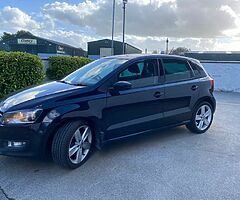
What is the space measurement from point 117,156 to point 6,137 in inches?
64.3

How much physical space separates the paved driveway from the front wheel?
48 centimetres

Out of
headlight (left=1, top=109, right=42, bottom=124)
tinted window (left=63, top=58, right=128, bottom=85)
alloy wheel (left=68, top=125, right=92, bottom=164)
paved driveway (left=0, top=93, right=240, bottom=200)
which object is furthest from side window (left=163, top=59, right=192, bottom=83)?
headlight (left=1, top=109, right=42, bottom=124)

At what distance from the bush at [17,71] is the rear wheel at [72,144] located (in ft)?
16.2

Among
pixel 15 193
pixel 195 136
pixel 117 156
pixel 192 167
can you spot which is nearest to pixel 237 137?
pixel 195 136

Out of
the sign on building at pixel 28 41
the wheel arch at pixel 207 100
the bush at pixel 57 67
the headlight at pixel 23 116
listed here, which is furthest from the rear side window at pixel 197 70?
the sign on building at pixel 28 41

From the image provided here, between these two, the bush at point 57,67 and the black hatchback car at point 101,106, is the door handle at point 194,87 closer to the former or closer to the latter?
the black hatchback car at point 101,106

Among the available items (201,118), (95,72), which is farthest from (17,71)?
(201,118)

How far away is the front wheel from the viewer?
16.3ft

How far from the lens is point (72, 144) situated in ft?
11.1

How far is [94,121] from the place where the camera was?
11.5ft

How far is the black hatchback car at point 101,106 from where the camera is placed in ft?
10.2

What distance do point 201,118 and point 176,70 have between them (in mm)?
1210

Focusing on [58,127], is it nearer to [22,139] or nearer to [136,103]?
[22,139]

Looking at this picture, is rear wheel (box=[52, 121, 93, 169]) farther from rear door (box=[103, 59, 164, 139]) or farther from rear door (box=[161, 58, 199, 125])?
rear door (box=[161, 58, 199, 125])
